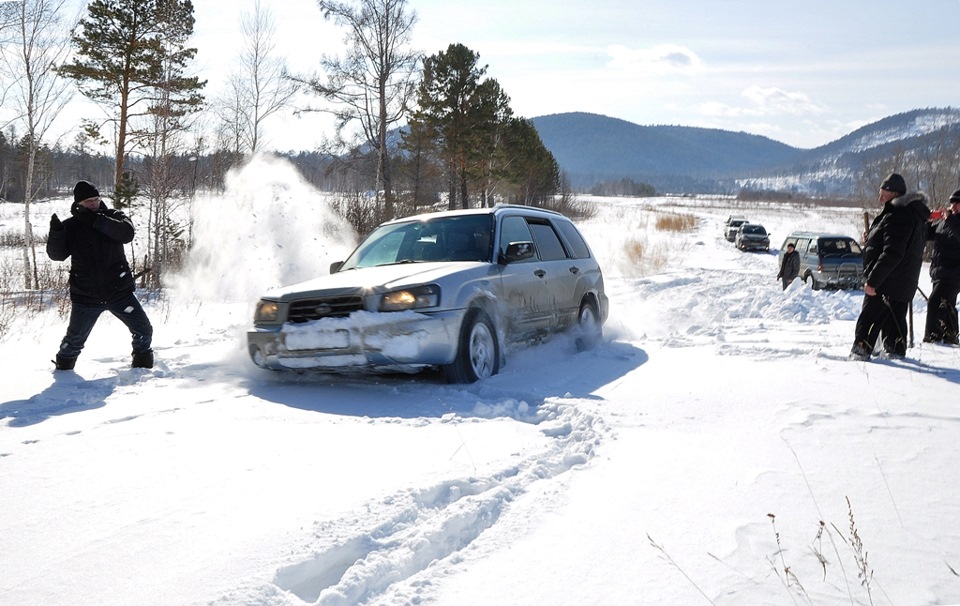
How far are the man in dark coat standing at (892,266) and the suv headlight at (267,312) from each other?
219 inches

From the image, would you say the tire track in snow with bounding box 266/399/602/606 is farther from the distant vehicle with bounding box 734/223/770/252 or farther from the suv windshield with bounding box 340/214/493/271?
the distant vehicle with bounding box 734/223/770/252

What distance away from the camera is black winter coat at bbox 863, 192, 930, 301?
6.83m

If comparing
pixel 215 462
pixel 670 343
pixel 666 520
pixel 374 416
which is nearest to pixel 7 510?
pixel 215 462

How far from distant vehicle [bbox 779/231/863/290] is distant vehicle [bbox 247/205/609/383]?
13416 millimetres

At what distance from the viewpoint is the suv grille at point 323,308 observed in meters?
5.86

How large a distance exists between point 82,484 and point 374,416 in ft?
6.50

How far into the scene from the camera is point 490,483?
3.59m

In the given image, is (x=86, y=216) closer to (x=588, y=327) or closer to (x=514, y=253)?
(x=514, y=253)

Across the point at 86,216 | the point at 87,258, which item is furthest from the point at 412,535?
the point at 86,216

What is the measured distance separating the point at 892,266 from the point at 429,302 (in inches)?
178

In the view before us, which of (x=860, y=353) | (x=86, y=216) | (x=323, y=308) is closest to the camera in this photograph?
(x=323, y=308)

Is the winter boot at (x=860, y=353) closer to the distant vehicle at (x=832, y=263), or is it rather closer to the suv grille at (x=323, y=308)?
the suv grille at (x=323, y=308)

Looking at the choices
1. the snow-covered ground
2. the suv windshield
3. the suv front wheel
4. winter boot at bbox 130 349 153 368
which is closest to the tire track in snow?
the snow-covered ground

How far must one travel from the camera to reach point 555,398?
5.48 metres
